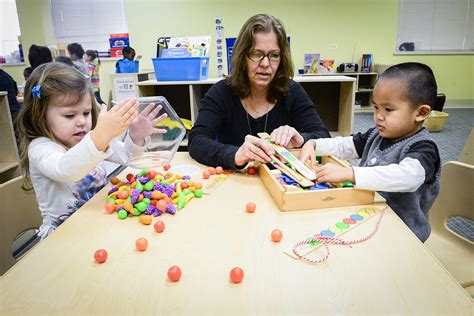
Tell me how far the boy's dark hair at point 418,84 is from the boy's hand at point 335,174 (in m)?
0.32

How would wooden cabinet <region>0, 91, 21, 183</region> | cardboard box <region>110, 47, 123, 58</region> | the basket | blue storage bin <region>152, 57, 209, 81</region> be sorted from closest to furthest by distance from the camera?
blue storage bin <region>152, 57, 209, 81</region> → wooden cabinet <region>0, 91, 21, 183</region> → the basket → cardboard box <region>110, 47, 123, 58</region>

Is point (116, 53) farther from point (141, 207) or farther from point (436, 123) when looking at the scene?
point (141, 207)

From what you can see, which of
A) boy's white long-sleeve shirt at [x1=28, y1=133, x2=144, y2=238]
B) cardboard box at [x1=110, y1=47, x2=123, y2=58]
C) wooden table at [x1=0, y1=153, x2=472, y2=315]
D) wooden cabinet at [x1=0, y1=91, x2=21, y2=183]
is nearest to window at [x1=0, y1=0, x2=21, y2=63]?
cardboard box at [x1=110, y1=47, x2=123, y2=58]

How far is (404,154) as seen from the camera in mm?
966

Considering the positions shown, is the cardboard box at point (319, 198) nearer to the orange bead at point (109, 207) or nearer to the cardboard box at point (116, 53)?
the orange bead at point (109, 207)

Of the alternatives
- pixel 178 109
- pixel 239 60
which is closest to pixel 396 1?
pixel 178 109

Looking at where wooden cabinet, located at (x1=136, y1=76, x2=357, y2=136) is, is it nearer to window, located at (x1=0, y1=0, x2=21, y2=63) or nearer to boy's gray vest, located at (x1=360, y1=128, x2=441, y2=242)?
boy's gray vest, located at (x1=360, y1=128, x2=441, y2=242)

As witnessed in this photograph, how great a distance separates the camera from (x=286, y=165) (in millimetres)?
1004

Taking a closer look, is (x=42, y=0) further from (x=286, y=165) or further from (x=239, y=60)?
(x=286, y=165)

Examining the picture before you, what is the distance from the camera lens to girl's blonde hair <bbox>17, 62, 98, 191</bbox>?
1030mm

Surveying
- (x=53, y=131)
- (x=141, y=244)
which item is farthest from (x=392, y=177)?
(x=53, y=131)

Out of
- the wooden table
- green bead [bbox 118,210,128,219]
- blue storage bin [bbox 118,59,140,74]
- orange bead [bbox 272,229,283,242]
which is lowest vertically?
the wooden table

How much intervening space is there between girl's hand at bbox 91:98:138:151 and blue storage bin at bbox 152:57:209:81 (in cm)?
139

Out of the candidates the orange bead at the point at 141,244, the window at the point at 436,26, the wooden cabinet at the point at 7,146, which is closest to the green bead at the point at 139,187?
the orange bead at the point at 141,244
